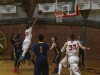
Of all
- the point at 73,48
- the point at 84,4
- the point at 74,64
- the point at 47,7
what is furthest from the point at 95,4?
the point at 74,64

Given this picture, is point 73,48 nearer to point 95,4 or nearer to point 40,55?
point 40,55

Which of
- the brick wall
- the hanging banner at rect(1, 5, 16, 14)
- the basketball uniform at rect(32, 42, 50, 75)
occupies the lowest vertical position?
the brick wall

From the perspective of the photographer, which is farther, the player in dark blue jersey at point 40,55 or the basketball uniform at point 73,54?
the basketball uniform at point 73,54

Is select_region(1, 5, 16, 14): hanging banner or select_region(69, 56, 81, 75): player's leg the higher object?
select_region(1, 5, 16, 14): hanging banner

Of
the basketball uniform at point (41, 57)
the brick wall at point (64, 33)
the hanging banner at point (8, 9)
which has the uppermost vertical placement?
the hanging banner at point (8, 9)

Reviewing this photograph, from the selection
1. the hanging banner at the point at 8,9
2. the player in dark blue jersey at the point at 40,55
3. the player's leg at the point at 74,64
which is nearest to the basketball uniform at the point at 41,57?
the player in dark blue jersey at the point at 40,55

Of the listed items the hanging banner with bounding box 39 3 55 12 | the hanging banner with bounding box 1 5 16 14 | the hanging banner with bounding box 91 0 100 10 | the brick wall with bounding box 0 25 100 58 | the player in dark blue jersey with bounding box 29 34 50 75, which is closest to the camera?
the player in dark blue jersey with bounding box 29 34 50 75

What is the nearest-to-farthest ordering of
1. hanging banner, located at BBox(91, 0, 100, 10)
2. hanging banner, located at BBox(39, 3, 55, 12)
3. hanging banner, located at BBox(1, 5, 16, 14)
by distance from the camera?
hanging banner, located at BBox(91, 0, 100, 10), hanging banner, located at BBox(39, 3, 55, 12), hanging banner, located at BBox(1, 5, 16, 14)

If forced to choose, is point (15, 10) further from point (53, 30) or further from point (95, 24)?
point (95, 24)

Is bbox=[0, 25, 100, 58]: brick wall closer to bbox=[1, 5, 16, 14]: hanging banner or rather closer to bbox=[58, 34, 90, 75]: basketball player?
bbox=[1, 5, 16, 14]: hanging banner

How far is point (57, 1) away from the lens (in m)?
18.0

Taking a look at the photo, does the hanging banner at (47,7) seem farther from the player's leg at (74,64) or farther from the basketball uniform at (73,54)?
the player's leg at (74,64)

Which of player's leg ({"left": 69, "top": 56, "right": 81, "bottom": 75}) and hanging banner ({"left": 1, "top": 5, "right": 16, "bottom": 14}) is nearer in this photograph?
player's leg ({"left": 69, "top": 56, "right": 81, "bottom": 75})

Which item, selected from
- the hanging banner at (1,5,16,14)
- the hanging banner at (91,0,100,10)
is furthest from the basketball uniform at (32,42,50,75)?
the hanging banner at (1,5,16,14)
